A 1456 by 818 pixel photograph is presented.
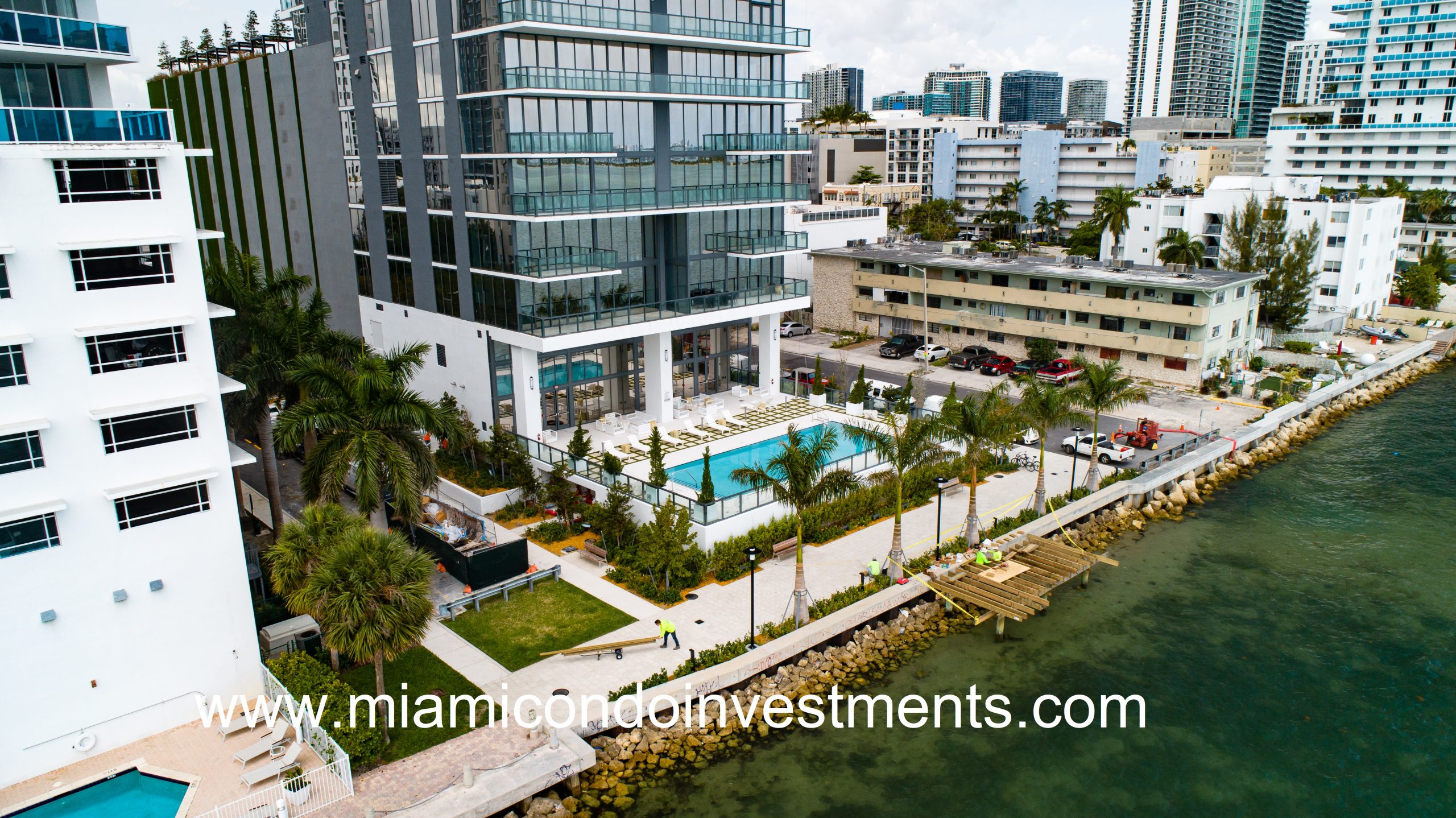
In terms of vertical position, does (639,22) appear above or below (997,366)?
above

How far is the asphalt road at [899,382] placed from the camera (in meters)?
43.8

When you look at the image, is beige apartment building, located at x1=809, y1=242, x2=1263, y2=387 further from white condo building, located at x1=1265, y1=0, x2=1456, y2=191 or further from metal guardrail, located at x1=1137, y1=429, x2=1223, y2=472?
white condo building, located at x1=1265, y1=0, x2=1456, y2=191

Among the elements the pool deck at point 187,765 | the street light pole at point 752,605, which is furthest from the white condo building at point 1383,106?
the pool deck at point 187,765

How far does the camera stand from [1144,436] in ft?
141

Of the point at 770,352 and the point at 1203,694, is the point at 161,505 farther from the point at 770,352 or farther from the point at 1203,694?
the point at 770,352

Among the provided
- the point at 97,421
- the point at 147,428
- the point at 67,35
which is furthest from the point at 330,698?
the point at 67,35

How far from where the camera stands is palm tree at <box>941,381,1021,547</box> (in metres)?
30.5

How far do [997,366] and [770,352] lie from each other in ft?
55.2

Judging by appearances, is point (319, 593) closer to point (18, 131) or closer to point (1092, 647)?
point (18, 131)

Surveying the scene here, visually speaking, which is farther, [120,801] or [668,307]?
[668,307]

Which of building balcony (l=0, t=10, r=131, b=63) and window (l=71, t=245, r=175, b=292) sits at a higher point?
building balcony (l=0, t=10, r=131, b=63)

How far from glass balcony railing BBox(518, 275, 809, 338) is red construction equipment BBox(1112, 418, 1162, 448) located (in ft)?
55.0

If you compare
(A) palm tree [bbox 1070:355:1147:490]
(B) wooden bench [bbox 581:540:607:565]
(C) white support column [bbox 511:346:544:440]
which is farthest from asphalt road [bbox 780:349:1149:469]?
(B) wooden bench [bbox 581:540:607:565]

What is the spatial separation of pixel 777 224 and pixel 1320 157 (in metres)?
102
